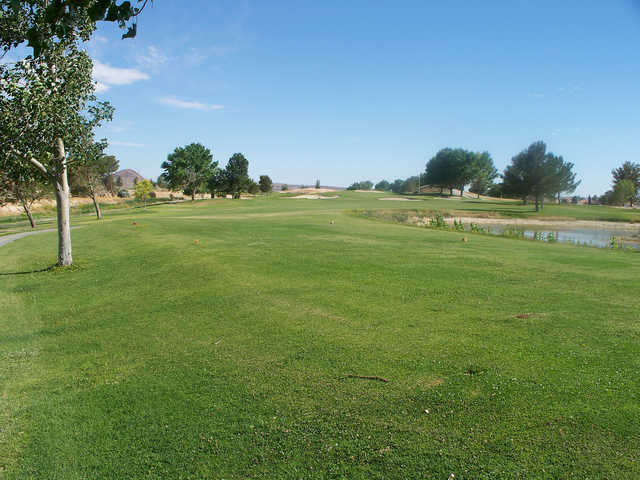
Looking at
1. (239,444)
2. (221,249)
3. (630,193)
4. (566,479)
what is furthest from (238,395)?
(630,193)

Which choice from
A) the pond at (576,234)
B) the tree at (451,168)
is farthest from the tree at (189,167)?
the pond at (576,234)

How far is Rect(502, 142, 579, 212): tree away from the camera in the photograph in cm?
4991

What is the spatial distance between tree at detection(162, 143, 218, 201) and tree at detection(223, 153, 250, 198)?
6395 millimetres

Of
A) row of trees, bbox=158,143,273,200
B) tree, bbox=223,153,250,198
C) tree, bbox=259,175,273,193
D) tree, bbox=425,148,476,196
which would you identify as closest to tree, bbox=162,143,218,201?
row of trees, bbox=158,143,273,200

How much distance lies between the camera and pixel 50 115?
11.3 m

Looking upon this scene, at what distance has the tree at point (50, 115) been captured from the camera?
32.7 ft

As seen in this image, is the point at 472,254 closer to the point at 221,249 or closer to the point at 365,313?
the point at 365,313

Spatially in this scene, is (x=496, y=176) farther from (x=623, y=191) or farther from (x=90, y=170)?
(x=90, y=170)

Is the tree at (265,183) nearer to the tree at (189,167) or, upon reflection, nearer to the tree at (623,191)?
the tree at (189,167)

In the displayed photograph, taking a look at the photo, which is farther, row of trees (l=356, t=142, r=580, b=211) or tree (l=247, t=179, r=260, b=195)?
tree (l=247, t=179, r=260, b=195)

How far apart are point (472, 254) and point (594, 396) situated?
30.1 feet

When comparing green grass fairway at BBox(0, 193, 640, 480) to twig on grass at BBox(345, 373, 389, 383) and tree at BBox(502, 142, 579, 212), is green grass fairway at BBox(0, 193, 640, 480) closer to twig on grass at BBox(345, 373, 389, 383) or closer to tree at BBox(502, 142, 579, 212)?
twig on grass at BBox(345, 373, 389, 383)

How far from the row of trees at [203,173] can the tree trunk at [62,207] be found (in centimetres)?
6723

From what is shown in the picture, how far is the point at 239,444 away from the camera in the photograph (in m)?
3.92
